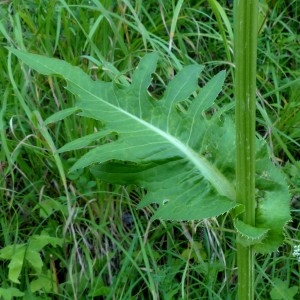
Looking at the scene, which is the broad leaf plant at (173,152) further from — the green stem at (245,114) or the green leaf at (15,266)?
the green leaf at (15,266)

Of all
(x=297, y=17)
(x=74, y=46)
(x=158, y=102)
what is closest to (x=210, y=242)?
(x=158, y=102)

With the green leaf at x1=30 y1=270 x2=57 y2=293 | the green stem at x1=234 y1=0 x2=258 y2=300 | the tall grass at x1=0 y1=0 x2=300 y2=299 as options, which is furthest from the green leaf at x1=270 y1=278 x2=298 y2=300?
the green leaf at x1=30 y1=270 x2=57 y2=293

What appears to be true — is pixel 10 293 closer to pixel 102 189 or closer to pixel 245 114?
pixel 102 189

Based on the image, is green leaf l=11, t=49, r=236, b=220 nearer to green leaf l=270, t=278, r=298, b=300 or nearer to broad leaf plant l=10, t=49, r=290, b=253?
broad leaf plant l=10, t=49, r=290, b=253

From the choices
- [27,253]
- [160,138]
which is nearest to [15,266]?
[27,253]

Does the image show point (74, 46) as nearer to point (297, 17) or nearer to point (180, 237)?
point (180, 237)
